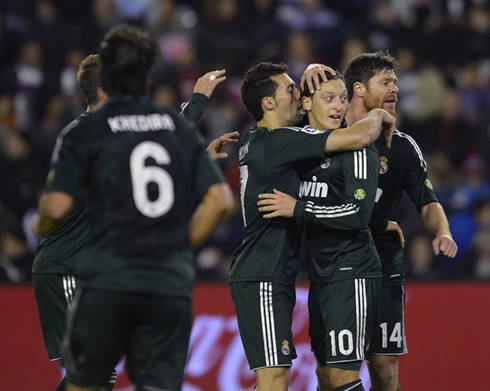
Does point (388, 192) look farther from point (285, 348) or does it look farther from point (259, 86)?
point (285, 348)

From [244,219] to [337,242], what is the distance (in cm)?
58

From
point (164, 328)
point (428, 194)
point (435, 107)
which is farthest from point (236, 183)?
point (164, 328)

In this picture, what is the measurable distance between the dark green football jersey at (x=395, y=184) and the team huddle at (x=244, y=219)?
0.01 metres

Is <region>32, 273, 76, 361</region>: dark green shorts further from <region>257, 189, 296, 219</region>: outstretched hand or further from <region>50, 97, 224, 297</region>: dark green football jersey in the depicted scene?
<region>50, 97, 224, 297</region>: dark green football jersey

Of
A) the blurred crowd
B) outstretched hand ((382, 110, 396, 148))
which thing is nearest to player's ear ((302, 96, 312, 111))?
outstretched hand ((382, 110, 396, 148))

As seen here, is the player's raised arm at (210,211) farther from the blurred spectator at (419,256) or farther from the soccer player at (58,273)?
the blurred spectator at (419,256)

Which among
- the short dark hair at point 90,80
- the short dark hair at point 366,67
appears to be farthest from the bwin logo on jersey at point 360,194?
the short dark hair at point 90,80

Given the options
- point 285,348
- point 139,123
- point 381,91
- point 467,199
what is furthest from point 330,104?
point 467,199

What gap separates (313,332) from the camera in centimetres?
583

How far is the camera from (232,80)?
471 inches

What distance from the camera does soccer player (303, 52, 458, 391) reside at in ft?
20.8

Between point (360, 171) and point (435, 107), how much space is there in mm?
6097

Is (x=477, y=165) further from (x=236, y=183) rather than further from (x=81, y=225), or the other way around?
Answer: (x=81, y=225)

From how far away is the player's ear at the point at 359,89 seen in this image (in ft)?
20.8
